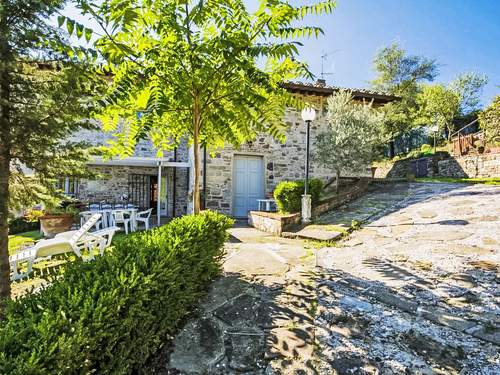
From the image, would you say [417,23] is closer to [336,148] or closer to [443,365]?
[336,148]

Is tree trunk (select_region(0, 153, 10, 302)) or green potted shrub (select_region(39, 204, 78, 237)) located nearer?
tree trunk (select_region(0, 153, 10, 302))

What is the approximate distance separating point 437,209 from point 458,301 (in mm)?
4946

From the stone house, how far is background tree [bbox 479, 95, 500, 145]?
15.1ft

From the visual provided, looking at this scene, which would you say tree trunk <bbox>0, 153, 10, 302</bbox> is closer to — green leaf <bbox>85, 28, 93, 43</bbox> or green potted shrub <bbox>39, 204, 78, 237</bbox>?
green leaf <bbox>85, 28, 93, 43</bbox>

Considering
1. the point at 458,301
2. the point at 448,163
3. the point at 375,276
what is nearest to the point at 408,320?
the point at 458,301

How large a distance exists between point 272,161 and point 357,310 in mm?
8265

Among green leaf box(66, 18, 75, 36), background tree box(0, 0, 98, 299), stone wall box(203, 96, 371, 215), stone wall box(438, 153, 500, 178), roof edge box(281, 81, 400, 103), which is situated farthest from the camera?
stone wall box(438, 153, 500, 178)

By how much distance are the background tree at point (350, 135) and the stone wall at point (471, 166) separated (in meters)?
7.94

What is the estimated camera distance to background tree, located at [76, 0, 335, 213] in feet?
8.97

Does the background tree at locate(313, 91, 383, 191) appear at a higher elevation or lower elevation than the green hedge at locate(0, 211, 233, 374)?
higher

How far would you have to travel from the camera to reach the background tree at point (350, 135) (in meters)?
7.98

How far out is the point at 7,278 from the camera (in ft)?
8.87

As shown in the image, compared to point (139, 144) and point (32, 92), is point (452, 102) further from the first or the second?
point (32, 92)

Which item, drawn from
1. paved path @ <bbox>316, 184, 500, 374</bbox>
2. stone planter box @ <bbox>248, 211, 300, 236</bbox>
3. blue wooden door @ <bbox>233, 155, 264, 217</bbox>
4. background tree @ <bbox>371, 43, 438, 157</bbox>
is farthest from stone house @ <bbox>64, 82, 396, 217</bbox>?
background tree @ <bbox>371, 43, 438, 157</bbox>
